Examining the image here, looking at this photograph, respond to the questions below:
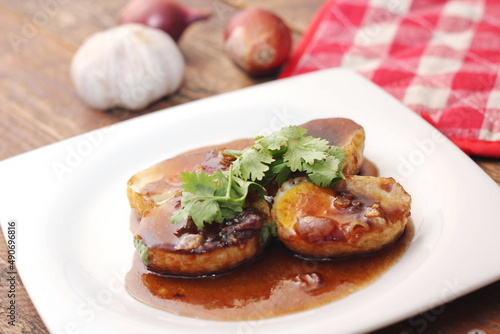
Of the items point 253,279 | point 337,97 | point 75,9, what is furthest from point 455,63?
point 75,9

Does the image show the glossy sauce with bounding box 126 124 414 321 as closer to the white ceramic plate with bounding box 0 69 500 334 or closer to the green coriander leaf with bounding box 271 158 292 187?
the white ceramic plate with bounding box 0 69 500 334

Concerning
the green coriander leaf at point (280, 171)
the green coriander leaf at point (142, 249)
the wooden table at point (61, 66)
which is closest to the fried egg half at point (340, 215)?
the green coriander leaf at point (280, 171)

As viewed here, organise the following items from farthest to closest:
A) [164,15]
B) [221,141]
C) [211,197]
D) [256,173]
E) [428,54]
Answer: [164,15] → [428,54] → [221,141] → [256,173] → [211,197]

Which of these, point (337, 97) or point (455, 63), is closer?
point (337, 97)

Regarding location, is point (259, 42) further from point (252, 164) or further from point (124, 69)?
point (252, 164)

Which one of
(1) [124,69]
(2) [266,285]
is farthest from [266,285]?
(1) [124,69]

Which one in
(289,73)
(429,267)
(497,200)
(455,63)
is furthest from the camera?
(289,73)

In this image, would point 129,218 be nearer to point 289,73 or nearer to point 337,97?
point 337,97
